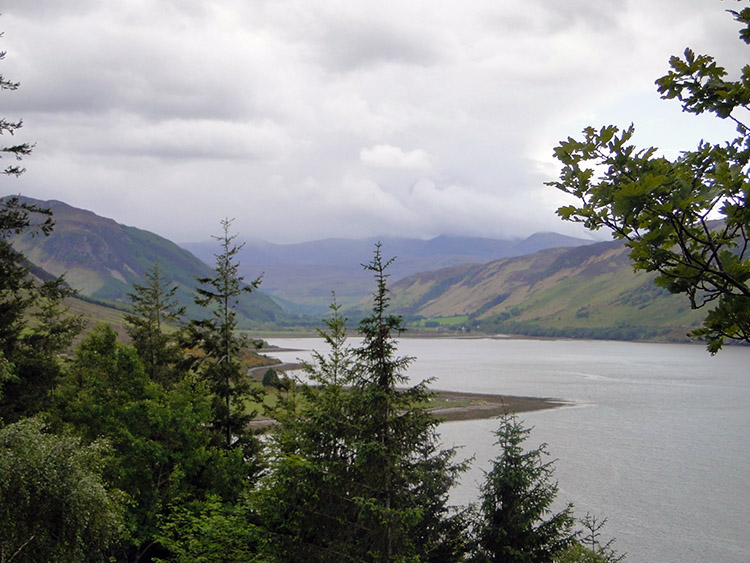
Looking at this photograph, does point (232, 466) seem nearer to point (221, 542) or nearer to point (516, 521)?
point (221, 542)

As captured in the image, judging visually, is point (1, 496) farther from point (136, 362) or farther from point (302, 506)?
point (136, 362)

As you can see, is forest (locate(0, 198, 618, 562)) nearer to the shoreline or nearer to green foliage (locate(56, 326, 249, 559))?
green foliage (locate(56, 326, 249, 559))

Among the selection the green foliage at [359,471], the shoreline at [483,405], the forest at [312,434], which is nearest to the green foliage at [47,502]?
the forest at [312,434]

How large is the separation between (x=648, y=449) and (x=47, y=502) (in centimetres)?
6066

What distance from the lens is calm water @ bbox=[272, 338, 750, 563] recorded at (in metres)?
40.0

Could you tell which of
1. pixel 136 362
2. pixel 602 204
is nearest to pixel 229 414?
pixel 136 362

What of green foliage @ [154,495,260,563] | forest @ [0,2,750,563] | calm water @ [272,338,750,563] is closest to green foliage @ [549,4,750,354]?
forest @ [0,2,750,563]

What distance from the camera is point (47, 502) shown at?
15.4 metres

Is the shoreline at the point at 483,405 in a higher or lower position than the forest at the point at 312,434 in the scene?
lower

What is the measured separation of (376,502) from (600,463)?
4457cm

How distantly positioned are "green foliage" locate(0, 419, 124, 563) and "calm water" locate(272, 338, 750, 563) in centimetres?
2914

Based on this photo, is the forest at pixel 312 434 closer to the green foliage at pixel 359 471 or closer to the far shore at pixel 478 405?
the green foliage at pixel 359 471

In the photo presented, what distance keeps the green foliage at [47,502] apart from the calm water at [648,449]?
29137 mm

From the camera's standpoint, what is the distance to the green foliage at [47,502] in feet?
48.5
